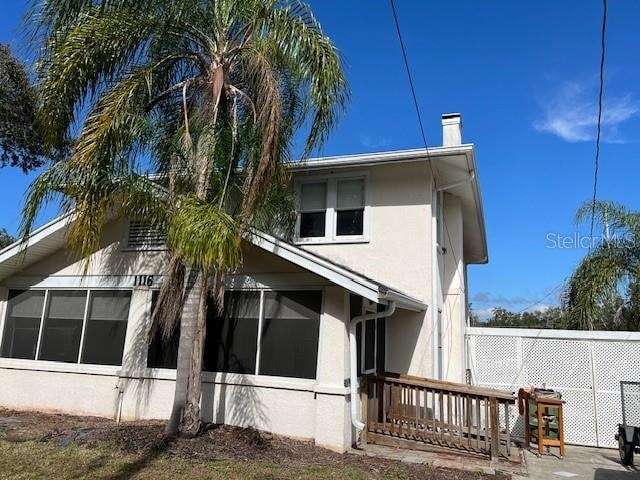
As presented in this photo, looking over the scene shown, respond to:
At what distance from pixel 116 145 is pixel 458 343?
8646 mm

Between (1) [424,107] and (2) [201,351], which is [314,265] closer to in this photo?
(2) [201,351]

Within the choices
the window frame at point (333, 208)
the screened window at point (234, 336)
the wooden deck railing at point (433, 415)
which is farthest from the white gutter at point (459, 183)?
the screened window at point (234, 336)

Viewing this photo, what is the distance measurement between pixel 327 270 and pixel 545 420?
5.07 metres

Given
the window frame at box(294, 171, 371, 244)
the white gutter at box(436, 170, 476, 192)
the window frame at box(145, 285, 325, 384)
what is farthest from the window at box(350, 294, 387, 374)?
the white gutter at box(436, 170, 476, 192)

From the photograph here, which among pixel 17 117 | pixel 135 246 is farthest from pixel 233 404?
pixel 17 117

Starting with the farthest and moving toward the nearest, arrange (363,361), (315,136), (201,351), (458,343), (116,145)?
(458,343), (363,361), (315,136), (201,351), (116,145)

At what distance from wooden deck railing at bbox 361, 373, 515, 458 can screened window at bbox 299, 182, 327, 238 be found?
372 cm

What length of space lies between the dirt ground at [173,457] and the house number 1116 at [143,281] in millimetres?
2772

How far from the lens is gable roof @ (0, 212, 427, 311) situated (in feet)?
24.7

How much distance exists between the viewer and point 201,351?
7723 mm

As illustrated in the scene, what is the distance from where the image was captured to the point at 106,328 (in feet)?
33.0

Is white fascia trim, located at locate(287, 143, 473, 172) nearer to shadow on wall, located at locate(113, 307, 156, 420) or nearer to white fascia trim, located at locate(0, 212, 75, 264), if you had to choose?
shadow on wall, located at locate(113, 307, 156, 420)

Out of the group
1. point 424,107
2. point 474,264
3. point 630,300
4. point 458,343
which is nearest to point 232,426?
point 458,343

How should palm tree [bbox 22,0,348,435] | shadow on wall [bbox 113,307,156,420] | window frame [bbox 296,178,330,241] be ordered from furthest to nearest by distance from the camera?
window frame [bbox 296,178,330,241] < shadow on wall [bbox 113,307,156,420] < palm tree [bbox 22,0,348,435]
